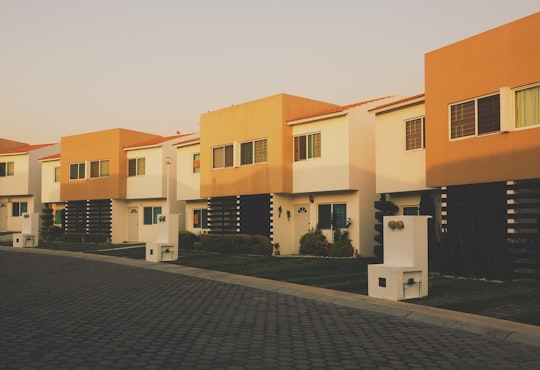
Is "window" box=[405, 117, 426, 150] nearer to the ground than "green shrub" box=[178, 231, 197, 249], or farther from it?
farther from it

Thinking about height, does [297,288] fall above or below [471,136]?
below

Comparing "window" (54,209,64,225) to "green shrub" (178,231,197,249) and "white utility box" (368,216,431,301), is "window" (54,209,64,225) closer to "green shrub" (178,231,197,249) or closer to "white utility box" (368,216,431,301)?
"green shrub" (178,231,197,249)

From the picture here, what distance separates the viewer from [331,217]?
26406 mm

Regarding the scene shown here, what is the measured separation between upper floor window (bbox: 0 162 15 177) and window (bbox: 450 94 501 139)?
3928 cm

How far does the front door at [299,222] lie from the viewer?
27.7 metres

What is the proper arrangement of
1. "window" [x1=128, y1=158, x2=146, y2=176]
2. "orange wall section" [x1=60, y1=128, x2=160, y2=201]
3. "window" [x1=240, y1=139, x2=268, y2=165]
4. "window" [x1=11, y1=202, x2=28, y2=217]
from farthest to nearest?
"window" [x1=11, y1=202, x2=28, y2=217] < "orange wall section" [x1=60, y1=128, x2=160, y2=201] < "window" [x1=128, y1=158, x2=146, y2=176] < "window" [x1=240, y1=139, x2=268, y2=165]

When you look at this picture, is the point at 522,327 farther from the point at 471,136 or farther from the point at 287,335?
the point at 471,136

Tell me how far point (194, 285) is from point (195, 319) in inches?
219

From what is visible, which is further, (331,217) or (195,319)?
(331,217)

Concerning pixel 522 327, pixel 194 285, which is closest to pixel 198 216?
pixel 194 285

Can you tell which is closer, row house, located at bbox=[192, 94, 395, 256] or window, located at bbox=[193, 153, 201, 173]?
row house, located at bbox=[192, 94, 395, 256]

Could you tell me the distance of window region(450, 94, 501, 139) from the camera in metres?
17.0

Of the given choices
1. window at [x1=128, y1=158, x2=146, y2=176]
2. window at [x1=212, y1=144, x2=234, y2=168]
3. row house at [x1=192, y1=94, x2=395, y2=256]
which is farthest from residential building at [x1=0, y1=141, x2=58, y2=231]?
window at [x1=212, y1=144, x2=234, y2=168]

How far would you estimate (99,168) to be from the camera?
3897cm
